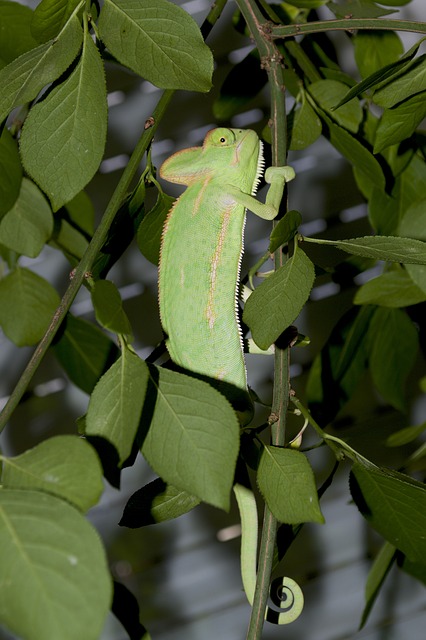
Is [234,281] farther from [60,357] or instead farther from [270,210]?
[60,357]

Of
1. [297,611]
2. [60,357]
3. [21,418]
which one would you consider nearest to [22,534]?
[297,611]

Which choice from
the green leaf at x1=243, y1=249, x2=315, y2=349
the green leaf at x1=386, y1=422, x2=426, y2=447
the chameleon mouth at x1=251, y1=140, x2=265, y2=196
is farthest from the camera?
the green leaf at x1=386, y1=422, x2=426, y2=447

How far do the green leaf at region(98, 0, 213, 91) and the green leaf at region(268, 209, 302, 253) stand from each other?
100mm

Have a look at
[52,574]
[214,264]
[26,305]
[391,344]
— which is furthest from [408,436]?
[52,574]

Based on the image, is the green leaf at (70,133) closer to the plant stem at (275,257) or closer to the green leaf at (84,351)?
the plant stem at (275,257)

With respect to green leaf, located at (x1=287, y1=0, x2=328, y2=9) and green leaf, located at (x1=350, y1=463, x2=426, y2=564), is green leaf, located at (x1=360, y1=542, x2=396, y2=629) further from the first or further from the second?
green leaf, located at (x1=287, y1=0, x2=328, y2=9)

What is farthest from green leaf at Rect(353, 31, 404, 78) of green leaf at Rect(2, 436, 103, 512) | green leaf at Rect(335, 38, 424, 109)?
green leaf at Rect(2, 436, 103, 512)

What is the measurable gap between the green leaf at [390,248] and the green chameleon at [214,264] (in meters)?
0.19

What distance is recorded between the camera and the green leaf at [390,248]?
0.51 meters

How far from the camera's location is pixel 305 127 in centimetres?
77

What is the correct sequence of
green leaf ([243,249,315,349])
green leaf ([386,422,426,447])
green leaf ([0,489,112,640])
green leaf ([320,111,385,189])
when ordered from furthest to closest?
green leaf ([386,422,426,447])
green leaf ([320,111,385,189])
green leaf ([243,249,315,349])
green leaf ([0,489,112,640])

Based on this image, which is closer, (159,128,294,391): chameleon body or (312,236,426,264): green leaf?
(312,236,426,264): green leaf

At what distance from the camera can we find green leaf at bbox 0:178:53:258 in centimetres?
72

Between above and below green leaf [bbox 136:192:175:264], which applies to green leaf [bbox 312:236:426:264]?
above
